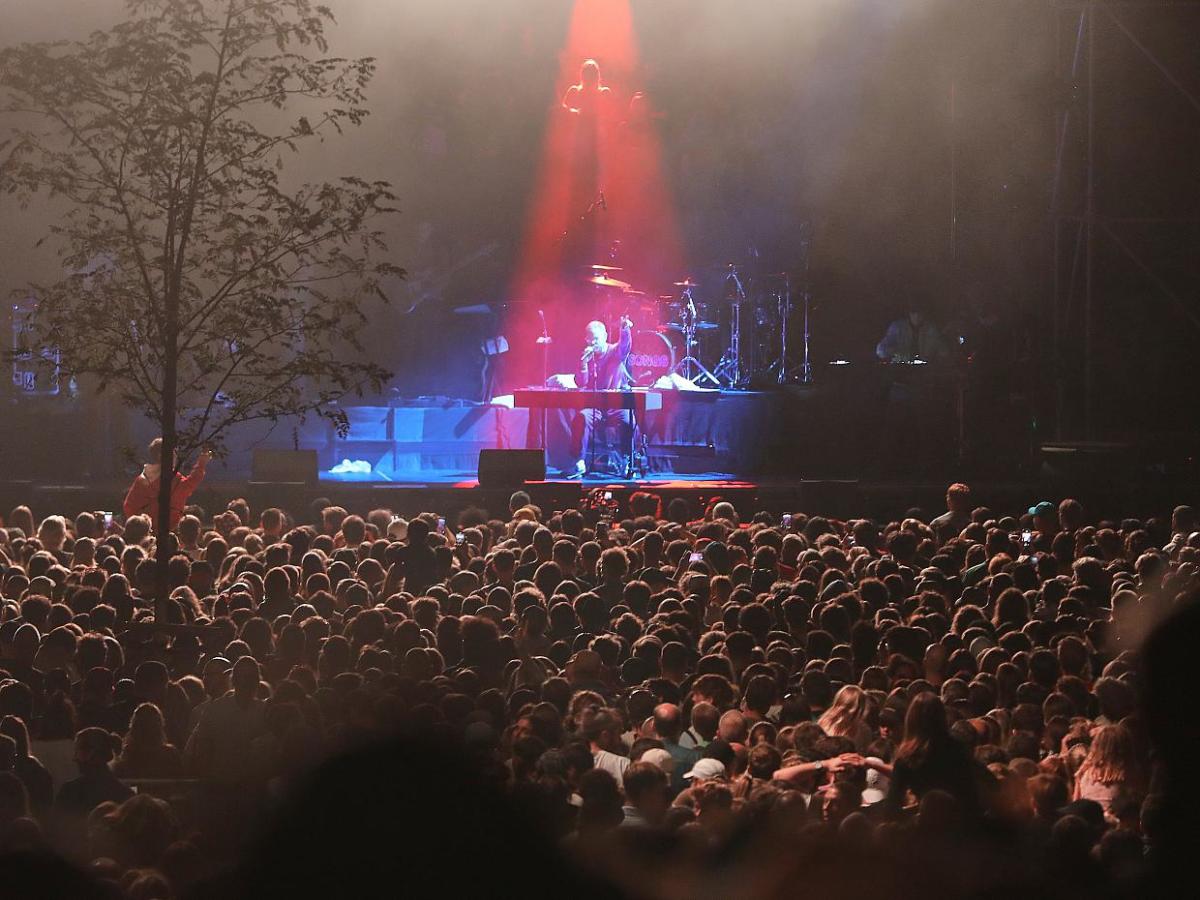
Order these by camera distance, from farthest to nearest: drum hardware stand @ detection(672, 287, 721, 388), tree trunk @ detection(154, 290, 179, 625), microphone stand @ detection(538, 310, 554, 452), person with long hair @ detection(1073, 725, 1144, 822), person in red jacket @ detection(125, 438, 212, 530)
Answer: drum hardware stand @ detection(672, 287, 721, 388), microphone stand @ detection(538, 310, 554, 452), person in red jacket @ detection(125, 438, 212, 530), tree trunk @ detection(154, 290, 179, 625), person with long hair @ detection(1073, 725, 1144, 822)

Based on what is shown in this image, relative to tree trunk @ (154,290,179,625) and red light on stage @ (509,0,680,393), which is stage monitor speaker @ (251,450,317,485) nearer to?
tree trunk @ (154,290,179,625)

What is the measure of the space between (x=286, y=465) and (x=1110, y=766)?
11.7 meters

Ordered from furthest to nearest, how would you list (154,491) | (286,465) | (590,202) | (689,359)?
(590,202)
(689,359)
(286,465)
(154,491)

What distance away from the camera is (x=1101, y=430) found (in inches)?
849

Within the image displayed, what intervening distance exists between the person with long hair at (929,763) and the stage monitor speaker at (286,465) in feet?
36.8

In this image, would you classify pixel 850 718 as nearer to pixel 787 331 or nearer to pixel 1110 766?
pixel 1110 766

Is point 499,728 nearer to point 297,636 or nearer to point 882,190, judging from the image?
point 297,636

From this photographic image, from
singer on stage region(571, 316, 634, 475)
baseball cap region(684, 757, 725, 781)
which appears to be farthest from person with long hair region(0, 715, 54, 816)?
singer on stage region(571, 316, 634, 475)

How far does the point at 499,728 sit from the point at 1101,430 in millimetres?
17220

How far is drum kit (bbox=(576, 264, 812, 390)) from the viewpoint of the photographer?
22.9 m

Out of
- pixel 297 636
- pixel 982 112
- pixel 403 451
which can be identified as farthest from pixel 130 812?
pixel 982 112

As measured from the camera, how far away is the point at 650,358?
76.3ft

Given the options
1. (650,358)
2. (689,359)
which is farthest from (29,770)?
(689,359)

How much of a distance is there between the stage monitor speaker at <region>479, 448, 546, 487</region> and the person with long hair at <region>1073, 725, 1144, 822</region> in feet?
35.6
